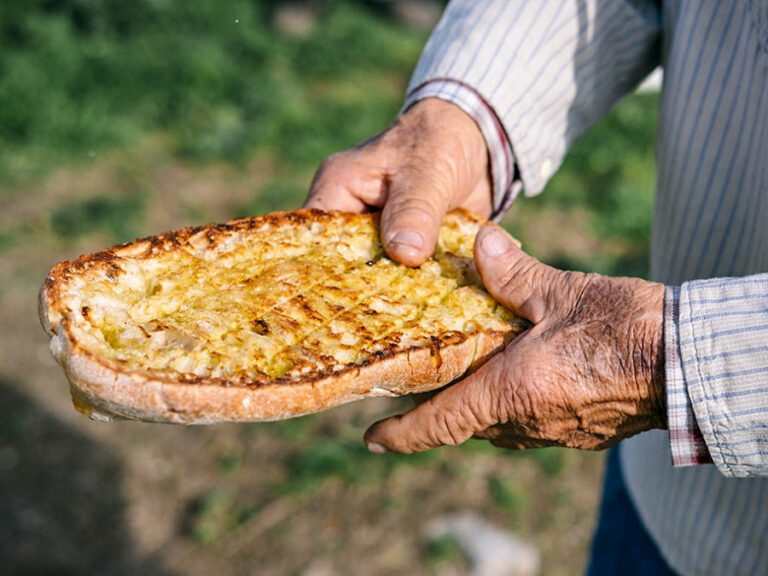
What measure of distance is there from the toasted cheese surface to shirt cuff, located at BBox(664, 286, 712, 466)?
0.57 metres

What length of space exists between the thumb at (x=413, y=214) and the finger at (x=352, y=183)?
107 mm

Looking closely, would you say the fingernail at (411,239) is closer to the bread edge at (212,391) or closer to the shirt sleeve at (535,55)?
the bread edge at (212,391)

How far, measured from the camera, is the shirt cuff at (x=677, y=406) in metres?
2.18

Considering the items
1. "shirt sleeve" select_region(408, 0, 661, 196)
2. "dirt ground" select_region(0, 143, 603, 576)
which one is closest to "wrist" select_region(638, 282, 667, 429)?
"shirt sleeve" select_region(408, 0, 661, 196)

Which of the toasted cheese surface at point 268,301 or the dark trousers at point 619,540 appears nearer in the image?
the toasted cheese surface at point 268,301

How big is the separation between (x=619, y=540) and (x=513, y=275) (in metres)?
1.55

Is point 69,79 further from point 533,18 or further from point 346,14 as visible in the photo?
point 533,18

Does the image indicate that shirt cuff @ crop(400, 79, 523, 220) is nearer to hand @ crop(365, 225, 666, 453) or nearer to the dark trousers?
hand @ crop(365, 225, 666, 453)

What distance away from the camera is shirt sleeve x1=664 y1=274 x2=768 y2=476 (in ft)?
6.91

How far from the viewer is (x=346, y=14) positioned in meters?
12.4

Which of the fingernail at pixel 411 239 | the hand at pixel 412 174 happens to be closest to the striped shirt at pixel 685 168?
the hand at pixel 412 174

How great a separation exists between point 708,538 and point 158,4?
1064cm

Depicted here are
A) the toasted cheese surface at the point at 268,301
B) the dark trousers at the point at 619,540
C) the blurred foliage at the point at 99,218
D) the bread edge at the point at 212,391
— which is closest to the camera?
the bread edge at the point at 212,391

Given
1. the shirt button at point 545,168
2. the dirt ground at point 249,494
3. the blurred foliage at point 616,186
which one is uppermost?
the shirt button at point 545,168
